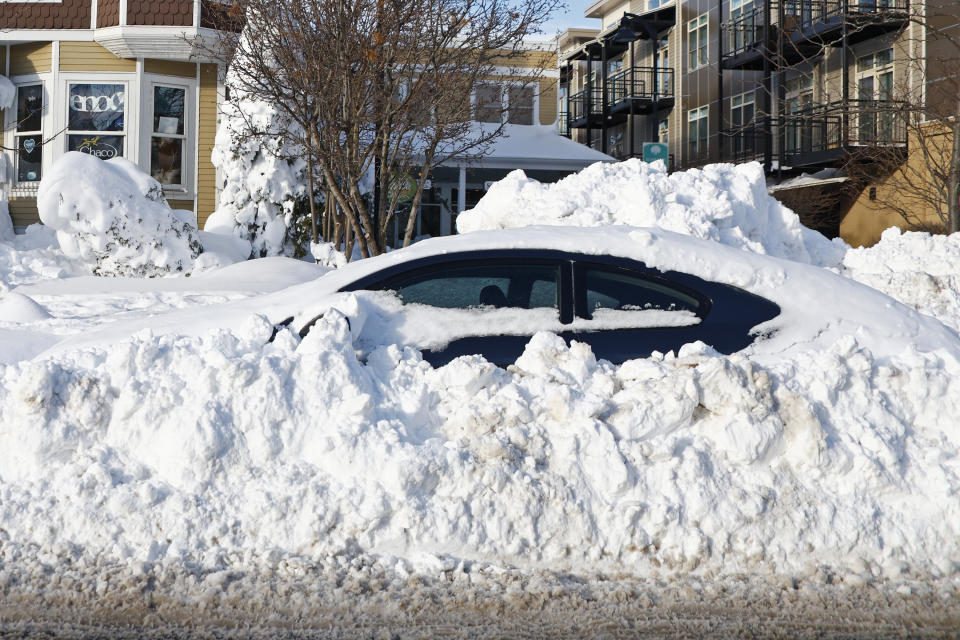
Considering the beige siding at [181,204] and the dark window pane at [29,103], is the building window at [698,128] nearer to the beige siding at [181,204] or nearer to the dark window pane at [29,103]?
the beige siding at [181,204]

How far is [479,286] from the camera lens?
18.0 feet

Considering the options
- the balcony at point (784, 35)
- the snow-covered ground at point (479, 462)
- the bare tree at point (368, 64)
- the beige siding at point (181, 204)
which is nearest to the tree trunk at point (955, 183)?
the bare tree at point (368, 64)

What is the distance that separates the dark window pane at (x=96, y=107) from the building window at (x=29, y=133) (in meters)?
0.83

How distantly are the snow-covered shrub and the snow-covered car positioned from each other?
37.3 ft

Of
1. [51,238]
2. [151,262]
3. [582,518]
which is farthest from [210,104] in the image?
[582,518]

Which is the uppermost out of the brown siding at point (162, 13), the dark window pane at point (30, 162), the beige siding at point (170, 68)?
the brown siding at point (162, 13)

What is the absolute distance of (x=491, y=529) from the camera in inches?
180

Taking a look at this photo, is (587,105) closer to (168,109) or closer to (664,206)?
(168,109)

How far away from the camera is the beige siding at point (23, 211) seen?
64.8 ft

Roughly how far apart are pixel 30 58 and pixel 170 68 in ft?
10.6

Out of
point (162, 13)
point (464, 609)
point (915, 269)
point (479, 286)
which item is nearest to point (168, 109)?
point (162, 13)

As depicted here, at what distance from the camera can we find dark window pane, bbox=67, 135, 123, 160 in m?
19.4

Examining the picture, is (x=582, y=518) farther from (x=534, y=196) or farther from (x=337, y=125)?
(x=337, y=125)

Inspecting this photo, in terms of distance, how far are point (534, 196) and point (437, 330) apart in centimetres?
589
